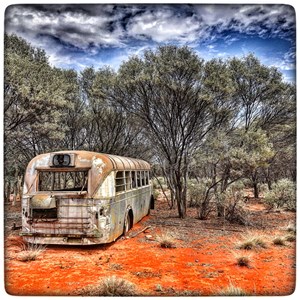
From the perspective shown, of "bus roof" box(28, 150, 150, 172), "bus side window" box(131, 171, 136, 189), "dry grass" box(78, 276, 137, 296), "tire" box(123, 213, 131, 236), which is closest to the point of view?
"dry grass" box(78, 276, 137, 296)

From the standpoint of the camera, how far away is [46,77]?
26.1 feet

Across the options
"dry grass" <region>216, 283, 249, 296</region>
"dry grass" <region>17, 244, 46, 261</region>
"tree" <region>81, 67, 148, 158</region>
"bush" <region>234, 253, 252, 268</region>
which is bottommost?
"dry grass" <region>216, 283, 249, 296</region>

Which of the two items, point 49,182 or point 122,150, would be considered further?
point 122,150

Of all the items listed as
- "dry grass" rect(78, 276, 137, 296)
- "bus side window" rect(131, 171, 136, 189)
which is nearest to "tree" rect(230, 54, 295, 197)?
"bus side window" rect(131, 171, 136, 189)

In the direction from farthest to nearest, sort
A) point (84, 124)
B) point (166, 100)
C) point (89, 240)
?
point (84, 124)
point (166, 100)
point (89, 240)

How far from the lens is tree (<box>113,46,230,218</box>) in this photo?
848 centimetres

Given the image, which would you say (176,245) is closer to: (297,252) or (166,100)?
(297,252)

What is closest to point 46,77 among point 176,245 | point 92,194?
point 92,194

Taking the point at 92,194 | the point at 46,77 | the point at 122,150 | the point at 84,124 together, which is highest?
the point at 46,77

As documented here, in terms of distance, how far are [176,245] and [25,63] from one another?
543 cm

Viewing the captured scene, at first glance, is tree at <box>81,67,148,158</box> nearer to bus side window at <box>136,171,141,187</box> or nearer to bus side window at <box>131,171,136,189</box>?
bus side window at <box>136,171,141,187</box>

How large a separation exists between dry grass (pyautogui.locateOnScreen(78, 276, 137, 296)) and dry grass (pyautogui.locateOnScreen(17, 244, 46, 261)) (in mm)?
1437

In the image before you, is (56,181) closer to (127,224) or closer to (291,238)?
(127,224)

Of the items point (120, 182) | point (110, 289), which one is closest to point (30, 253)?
point (110, 289)
